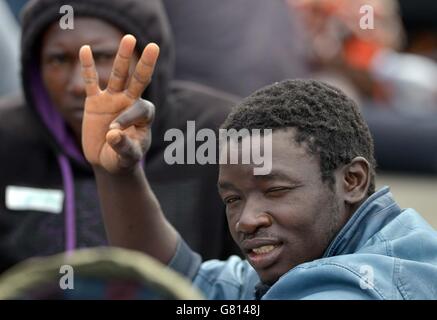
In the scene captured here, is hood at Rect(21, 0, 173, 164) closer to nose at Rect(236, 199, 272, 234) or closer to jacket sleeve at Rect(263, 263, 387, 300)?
nose at Rect(236, 199, 272, 234)

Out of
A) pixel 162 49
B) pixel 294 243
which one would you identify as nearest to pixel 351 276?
pixel 294 243

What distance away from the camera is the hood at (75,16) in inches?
129

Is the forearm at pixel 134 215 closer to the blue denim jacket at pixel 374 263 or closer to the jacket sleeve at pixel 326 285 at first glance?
the blue denim jacket at pixel 374 263

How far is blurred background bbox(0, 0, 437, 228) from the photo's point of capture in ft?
15.4

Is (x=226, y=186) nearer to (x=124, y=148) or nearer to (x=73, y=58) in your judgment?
(x=124, y=148)

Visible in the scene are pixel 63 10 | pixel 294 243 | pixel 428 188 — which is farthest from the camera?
pixel 428 188

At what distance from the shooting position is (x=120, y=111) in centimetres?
242

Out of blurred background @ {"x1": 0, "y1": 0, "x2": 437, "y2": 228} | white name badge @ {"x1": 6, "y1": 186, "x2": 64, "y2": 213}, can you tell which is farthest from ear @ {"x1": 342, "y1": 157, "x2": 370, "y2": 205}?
blurred background @ {"x1": 0, "y1": 0, "x2": 437, "y2": 228}

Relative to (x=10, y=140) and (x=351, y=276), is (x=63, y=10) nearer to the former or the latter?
(x=10, y=140)

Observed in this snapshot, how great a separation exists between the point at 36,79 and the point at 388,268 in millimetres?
1758

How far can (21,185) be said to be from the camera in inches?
132

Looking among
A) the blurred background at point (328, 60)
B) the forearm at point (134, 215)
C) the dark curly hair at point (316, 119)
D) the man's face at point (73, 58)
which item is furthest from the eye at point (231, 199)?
the blurred background at point (328, 60)

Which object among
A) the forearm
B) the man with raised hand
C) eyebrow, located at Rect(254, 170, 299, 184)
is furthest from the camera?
the forearm
